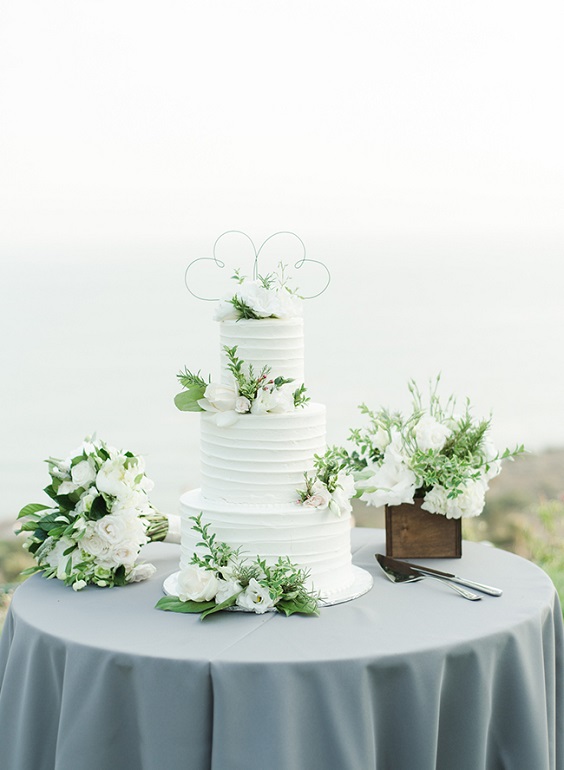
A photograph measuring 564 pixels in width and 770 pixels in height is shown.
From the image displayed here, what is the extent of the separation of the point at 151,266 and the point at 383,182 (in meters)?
1.64

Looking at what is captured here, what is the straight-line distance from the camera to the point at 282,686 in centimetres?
210

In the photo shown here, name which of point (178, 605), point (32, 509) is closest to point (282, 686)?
point (178, 605)

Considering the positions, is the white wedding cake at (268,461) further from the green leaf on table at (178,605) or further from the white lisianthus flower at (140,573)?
the white lisianthus flower at (140,573)

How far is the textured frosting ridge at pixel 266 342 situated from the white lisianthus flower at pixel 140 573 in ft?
2.11

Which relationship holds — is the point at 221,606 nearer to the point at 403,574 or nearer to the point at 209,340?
the point at 403,574

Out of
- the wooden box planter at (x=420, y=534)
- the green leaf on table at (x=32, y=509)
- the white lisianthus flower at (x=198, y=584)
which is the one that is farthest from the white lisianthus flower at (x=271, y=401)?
the green leaf on table at (x=32, y=509)

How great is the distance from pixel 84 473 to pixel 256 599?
2.17 feet

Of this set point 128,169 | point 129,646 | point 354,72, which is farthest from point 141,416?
point 129,646

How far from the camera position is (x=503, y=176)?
259 inches

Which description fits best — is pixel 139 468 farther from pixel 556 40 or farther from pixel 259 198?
pixel 556 40

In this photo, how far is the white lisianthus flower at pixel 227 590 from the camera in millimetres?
2457

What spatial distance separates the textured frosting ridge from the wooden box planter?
0.68 m

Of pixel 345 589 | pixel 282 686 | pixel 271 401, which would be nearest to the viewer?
pixel 282 686

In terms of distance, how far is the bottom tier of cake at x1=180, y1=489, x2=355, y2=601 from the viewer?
8.29 feet
